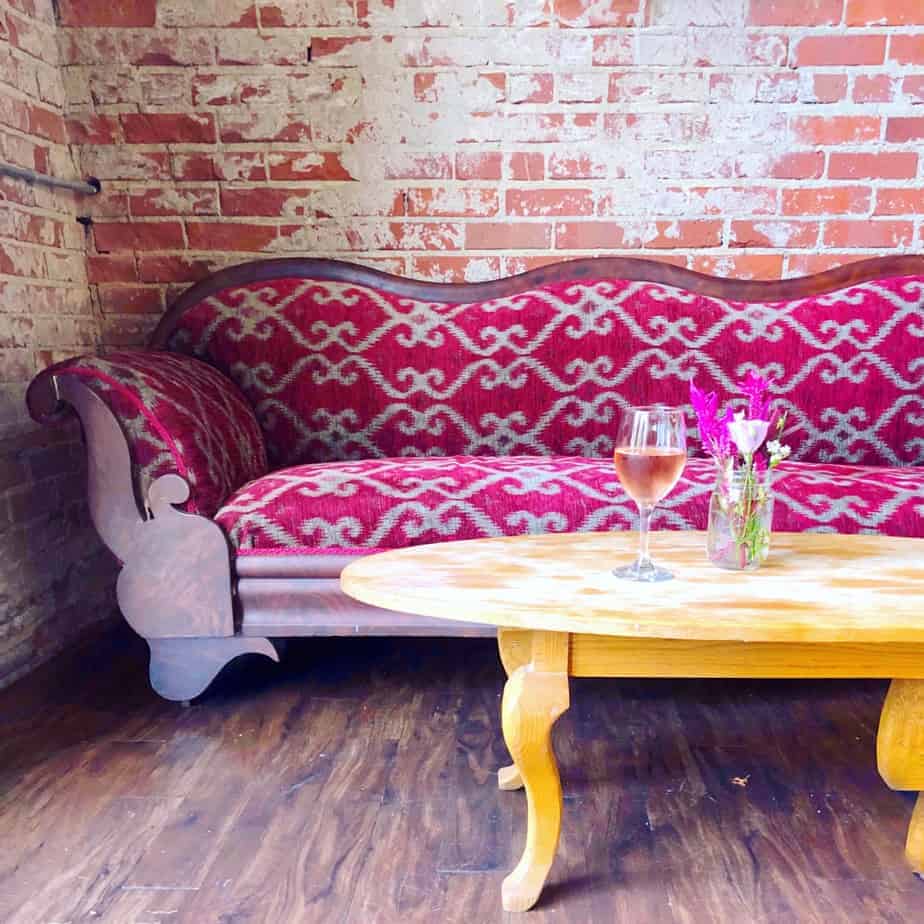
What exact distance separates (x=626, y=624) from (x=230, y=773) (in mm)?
841

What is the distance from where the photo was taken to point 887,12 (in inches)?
75.4

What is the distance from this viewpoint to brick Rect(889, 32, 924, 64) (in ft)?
6.32

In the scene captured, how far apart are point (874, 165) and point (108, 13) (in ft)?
6.95

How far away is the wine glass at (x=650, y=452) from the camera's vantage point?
33.0 inches

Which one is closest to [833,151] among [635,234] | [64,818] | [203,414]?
[635,234]

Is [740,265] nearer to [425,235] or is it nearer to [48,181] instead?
[425,235]

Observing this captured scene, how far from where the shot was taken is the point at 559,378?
1.92 meters

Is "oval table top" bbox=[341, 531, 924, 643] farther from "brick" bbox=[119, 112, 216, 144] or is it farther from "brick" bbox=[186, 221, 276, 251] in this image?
"brick" bbox=[119, 112, 216, 144]

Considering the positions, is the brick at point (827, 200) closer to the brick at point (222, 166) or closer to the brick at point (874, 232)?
the brick at point (874, 232)

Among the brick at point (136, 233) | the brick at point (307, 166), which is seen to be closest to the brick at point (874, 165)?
the brick at point (307, 166)

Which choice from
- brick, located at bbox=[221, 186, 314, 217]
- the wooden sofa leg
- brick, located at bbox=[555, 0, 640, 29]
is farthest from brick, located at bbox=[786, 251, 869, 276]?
the wooden sofa leg

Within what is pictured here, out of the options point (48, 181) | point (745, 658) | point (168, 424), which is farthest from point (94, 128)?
point (745, 658)

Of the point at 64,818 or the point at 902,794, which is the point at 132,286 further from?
the point at 902,794

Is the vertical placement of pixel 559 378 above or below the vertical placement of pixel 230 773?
above
